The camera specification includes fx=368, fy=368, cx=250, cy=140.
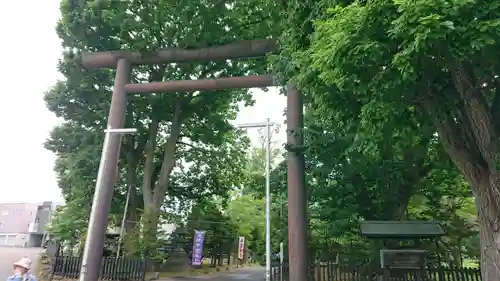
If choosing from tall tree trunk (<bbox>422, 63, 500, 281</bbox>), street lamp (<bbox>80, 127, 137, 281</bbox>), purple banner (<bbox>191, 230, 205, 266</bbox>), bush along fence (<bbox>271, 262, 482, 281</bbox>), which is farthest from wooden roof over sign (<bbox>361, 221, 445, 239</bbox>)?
purple banner (<bbox>191, 230, 205, 266</bbox>)

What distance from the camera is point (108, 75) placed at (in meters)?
14.4

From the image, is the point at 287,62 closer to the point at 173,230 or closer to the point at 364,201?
the point at 364,201

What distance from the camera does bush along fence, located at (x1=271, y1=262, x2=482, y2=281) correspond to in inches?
351

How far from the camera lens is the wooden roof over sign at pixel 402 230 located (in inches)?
340

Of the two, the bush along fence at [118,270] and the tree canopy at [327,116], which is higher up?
the tree canopy at [327,116]

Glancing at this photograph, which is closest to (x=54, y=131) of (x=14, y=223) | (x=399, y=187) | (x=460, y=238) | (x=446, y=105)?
(x=399, y=187)

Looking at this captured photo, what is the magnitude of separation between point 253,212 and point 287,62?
50.0ft

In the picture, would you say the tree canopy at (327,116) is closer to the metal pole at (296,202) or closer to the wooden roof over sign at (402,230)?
the metal pole at (296,202)

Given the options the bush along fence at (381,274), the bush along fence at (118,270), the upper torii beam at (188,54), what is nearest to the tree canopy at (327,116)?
the upper torii beam at (188,54)

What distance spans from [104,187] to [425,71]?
8655mm

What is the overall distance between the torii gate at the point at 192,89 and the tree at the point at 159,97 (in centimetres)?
48

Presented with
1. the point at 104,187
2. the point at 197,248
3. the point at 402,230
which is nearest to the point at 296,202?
the point at 402,230

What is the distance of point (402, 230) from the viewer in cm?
879

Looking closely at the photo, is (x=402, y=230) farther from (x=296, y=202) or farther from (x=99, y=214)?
(x=99, y=214)
